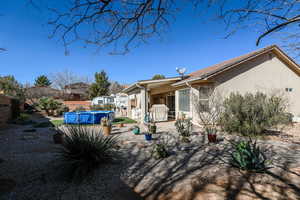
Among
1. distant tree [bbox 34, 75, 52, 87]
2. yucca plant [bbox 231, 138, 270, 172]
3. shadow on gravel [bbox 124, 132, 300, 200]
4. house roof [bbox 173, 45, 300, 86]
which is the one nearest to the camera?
shadow on gravel [bbox 124, 132, 300, 200]

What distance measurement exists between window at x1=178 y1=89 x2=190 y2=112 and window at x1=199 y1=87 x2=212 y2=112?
1119 millimetres

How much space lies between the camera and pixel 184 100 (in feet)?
36.2

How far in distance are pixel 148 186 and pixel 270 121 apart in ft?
21.6

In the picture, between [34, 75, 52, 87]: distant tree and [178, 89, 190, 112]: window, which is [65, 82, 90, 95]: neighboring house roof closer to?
[34, 75, 52, 87]: distant tree

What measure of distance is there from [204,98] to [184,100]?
186 centimetres

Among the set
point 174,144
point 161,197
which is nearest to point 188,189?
point 161,197

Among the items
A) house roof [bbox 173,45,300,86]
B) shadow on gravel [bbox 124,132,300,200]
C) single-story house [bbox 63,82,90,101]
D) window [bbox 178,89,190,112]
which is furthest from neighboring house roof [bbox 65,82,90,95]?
shadow on gravel [bbox 124,132,300,200]

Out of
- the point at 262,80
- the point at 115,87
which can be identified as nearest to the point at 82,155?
the point at 262,80

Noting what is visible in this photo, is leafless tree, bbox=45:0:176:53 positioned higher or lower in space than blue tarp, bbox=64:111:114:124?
higher

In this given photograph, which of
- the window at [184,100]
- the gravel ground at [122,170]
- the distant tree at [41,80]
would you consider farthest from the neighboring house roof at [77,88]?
the gravel ground at [122,170]

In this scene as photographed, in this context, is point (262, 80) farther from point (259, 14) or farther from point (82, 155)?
point (82, 155)

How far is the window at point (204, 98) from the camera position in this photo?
9148 millimetres

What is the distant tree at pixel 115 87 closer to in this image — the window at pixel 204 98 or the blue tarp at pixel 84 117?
the blue tarp at pixel 84 117

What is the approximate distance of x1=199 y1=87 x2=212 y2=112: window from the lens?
30.0ft
